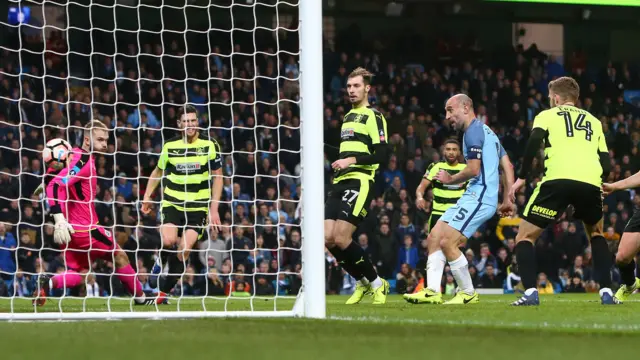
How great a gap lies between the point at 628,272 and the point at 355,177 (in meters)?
2.63

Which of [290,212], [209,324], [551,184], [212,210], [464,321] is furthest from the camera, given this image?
[290,212]

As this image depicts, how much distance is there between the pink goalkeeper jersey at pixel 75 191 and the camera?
30.6 feet

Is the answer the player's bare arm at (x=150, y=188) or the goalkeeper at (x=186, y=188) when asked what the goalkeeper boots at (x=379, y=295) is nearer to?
the goalkeeper at (x=186, y=188)

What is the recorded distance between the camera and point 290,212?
17625 millimetres

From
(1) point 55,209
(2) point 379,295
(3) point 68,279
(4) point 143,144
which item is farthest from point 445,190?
(4) point 143,144

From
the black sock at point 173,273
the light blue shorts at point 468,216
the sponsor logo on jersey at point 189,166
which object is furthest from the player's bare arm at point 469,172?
the black sock at point 173,273

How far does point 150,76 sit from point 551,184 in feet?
38.8

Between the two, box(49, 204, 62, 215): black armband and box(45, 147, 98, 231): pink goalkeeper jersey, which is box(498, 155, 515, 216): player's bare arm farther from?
box(49, 204, 62, 215): black armband

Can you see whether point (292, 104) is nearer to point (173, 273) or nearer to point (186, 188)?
point (186, 188)

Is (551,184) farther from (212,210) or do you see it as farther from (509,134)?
(509,134)

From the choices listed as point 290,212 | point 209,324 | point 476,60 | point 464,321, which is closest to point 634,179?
point 464,321

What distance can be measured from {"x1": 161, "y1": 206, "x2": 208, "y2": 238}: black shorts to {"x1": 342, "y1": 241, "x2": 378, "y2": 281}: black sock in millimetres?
1409

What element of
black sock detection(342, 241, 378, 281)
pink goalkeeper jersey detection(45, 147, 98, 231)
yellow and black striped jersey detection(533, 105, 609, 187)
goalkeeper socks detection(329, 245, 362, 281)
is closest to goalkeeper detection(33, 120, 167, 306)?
pink goalkeeper jersey detection(45, 147, 98, 231)

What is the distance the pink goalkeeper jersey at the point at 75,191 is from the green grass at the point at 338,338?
8.91 ft
